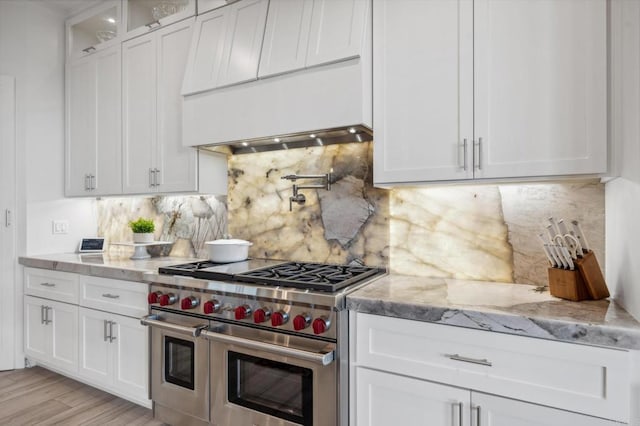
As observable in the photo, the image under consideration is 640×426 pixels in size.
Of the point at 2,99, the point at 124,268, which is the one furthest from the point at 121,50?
the point at 124,268

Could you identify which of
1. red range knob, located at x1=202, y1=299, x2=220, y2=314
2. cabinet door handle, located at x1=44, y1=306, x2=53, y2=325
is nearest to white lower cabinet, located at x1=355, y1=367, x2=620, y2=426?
red range knob, located at x1=202, y1=299, x2=220, y2=314

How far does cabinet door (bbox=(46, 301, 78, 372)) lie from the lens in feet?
8.59

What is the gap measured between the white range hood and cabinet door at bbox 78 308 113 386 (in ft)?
4.49

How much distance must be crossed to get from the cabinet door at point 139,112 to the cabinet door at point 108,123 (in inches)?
3.1

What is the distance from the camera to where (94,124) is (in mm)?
3061

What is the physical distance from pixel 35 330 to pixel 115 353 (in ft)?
3.55

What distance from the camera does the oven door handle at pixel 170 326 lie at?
1.92m

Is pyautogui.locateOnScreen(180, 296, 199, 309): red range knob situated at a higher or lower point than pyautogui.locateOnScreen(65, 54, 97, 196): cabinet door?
lower

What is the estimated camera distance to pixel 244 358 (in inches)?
72.5

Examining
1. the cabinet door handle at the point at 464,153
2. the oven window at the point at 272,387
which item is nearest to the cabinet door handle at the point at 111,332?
the oven window at the point at 272,387

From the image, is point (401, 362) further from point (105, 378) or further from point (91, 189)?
point (91, 189)

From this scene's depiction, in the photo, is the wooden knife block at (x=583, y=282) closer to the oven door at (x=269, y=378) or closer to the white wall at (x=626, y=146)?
the white wall at (x=626, y=146)

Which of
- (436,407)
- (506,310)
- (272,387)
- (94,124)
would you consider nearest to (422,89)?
(506,310)

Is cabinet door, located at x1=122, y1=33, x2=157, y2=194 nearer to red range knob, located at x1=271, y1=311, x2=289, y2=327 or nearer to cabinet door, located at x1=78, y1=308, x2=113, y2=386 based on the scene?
cabinet door, located at x1=78, y1=308, x2=113, y2=386
